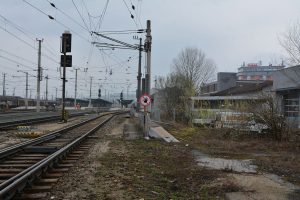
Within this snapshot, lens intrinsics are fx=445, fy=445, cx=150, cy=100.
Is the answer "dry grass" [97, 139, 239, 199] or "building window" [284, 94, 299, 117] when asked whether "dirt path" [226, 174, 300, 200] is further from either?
"building window" [284, 94, 299, 117]

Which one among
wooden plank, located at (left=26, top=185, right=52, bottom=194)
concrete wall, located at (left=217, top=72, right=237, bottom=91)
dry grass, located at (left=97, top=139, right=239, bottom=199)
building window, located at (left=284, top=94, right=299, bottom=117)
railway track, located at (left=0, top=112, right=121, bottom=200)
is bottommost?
dry grass, located at (left=97, top=139, right=239, bottom=199)

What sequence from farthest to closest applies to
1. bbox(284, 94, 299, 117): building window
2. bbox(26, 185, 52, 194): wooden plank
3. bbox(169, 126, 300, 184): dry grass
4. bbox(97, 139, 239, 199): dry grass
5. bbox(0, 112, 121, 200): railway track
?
bbox(284, 94, 299, 117): building window, bbox(169, 126, 300, 184): dry grass, bbox(97, 139, 239, 199): dry grass, bbox(26, 185, 52, 194): wooden plank, bbox(0, 112, 121, 200): railway track

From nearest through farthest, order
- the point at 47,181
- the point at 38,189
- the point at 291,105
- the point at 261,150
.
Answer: the point at 38,189 → the point at 47,181 → the point at 261,150 → the point at 291,105

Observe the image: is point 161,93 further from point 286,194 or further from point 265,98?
point 286,194

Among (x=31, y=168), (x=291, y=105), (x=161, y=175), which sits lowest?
(x=161, y=175)

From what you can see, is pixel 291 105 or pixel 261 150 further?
pixel 291 105

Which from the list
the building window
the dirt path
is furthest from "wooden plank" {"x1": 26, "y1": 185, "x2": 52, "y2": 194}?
the building window

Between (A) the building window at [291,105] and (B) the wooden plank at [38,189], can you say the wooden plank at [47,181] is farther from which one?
(A) the building window at [291,105]

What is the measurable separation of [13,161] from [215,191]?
20.7ft

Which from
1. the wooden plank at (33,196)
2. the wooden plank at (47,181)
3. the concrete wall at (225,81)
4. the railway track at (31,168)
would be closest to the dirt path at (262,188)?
the wooden plank at (33,196)

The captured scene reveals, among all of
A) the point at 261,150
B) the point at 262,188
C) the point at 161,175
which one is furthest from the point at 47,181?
the point at 261,150

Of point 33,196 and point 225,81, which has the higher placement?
point 225,81

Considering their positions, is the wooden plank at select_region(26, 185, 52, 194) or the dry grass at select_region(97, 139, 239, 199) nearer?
the wooden plank at select_region(26, 185, 52, 194)

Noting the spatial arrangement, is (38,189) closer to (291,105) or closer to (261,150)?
(261,150)
